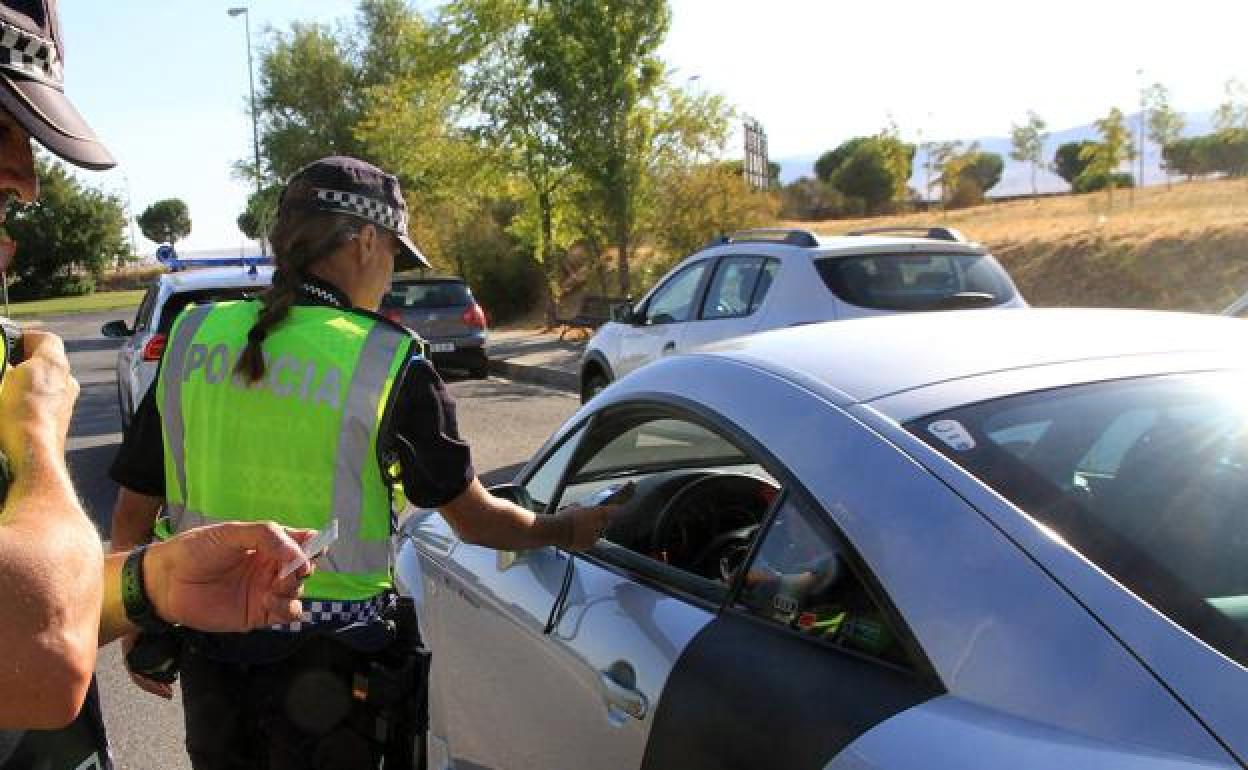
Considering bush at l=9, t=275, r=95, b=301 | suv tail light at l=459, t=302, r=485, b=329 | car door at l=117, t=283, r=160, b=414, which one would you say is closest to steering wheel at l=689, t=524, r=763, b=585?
car door at l=117, t=283, r=160, b=414

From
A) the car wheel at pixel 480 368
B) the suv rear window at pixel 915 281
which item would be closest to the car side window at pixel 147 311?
the suv rear window at pixel 915 281

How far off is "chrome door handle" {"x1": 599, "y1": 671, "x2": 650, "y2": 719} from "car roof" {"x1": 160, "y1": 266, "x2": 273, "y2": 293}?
7216 mm

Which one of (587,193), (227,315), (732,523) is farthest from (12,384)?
(587,193)

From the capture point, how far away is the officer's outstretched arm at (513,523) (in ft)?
8.20

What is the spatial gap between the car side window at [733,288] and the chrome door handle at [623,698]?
622 cm

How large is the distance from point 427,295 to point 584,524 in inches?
582

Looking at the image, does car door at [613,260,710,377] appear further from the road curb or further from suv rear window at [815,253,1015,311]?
the road curb

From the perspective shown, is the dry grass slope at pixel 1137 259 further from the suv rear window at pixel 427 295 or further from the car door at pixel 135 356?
the car door at pixel 135 356

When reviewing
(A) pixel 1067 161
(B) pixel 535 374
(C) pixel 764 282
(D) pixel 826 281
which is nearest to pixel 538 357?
(B) pixel 535 374

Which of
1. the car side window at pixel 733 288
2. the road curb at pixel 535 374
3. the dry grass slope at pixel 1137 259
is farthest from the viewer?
the dry grass slope at pixel 1137 259

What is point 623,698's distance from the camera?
2.26 m

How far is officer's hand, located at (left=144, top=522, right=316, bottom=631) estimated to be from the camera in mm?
1489

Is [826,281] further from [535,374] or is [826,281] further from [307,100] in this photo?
[307,100]

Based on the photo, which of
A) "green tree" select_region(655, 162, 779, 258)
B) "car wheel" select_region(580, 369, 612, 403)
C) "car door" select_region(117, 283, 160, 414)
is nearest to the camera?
"car door" select_region(117, 283, 160, 414)
